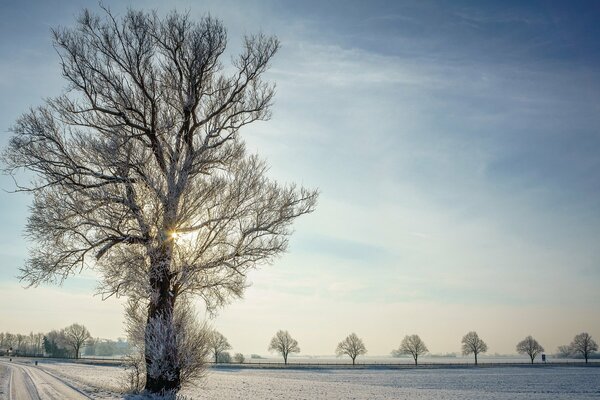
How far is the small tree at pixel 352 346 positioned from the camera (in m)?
107

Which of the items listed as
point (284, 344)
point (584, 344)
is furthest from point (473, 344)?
point (284, 344)

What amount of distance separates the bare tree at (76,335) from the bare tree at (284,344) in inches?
2195

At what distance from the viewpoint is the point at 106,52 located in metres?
16.3

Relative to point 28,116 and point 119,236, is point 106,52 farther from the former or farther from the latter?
point 119,236

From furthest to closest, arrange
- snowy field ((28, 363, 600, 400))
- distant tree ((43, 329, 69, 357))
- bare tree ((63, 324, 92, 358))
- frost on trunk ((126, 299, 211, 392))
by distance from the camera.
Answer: distant tree ((43, 329, 69, 357))
bare tree ((63, 324, 92, 358))
snowy field ((28, 363, 600, 400))
frost on trunk ((126, 299, 211, 392))

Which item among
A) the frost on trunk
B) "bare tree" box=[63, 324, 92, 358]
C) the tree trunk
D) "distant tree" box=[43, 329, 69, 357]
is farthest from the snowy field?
"distant tree" box=[43, 329, 69, 357]

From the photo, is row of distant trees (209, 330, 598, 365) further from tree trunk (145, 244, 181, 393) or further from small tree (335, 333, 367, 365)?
tree trunk (145, 244, 181, 393)

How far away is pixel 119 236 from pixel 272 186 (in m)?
6.39

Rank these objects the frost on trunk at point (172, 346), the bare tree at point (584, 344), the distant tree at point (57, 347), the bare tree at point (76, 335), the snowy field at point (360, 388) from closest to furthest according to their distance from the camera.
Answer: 1. the frost on trunk at point (172, 346)
2. the snowy field at point (360, 388)
3. the bare tree at point (584, 344)
4. the bare tree at point (76, 335)
5. the distant tree at point (57, 347)

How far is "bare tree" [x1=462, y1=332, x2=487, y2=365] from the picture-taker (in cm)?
10793

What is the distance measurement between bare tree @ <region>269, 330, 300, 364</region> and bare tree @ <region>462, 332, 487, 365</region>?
44.9 m

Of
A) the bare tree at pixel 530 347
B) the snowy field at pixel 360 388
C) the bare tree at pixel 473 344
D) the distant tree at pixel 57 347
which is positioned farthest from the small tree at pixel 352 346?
the distant tree at pixel 57 347

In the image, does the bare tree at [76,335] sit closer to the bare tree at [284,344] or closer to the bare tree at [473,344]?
the bare tree at [284,344]

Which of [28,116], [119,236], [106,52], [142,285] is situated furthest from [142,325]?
[106,52]
